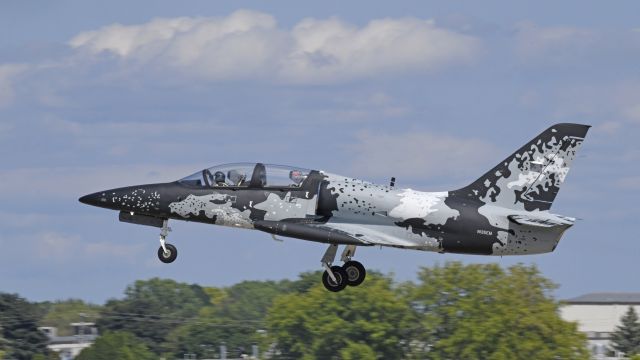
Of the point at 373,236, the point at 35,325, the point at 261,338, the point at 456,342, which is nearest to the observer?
the point at 373,236

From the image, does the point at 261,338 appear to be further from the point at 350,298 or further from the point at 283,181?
the point at 283,181

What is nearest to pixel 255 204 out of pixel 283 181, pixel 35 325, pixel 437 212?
pixel 283 181

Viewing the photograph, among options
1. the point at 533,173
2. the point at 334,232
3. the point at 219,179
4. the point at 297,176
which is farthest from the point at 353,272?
the point at 533,173

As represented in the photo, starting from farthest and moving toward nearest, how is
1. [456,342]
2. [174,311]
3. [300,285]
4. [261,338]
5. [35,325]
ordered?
[174,311]
[300,285]
[35,325]
[261,338]
[456,342]

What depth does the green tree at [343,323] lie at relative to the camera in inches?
4594

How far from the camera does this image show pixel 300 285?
548 ft

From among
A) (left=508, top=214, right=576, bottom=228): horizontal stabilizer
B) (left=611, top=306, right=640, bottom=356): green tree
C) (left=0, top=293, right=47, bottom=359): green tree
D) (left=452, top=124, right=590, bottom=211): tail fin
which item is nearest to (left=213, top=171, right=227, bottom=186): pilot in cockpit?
(left=452, top=124, right=590, bottom=211): tail fin

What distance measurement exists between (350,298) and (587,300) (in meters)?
48.1

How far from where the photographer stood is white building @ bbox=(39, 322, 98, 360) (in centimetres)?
16925

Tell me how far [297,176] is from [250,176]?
1.48m

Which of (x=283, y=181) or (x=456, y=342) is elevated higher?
(x=283, y=181)

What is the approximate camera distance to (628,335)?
14912 centimetres

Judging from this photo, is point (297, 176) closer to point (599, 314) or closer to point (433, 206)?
point (433, 206)

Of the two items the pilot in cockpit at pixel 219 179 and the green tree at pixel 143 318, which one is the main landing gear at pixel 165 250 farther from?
the green tree at pixel 143 318
